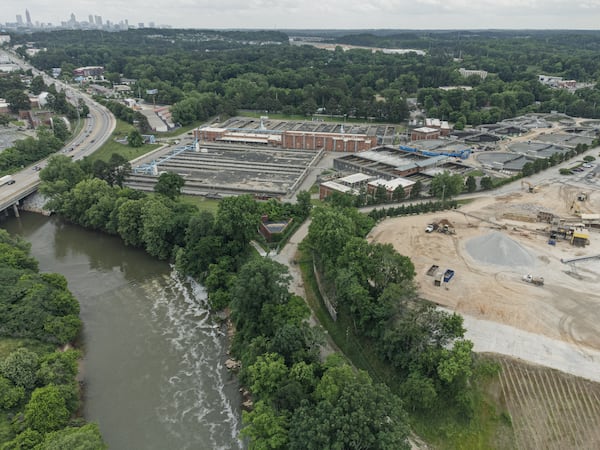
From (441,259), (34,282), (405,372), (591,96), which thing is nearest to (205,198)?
(34,282)

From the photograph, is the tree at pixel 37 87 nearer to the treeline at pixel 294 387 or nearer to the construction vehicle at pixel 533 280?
the treeline at pixel 294 387

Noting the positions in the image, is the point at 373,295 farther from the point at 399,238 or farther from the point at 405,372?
the point at 399,238

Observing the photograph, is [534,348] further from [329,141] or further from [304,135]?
[304,135]

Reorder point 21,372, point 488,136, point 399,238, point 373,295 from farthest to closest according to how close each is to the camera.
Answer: point 488,136, point 399,238, point 373,295, point 21,372

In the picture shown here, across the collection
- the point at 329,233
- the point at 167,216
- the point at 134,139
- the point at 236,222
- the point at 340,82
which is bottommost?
the point at 134,139

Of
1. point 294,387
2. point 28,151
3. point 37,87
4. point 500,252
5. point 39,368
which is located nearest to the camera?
point 294,387

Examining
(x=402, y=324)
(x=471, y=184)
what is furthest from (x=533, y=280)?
(x=471, y=184)

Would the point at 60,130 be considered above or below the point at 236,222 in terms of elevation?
below

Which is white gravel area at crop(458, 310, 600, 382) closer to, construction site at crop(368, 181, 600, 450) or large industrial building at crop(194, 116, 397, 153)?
construction site at crop(368, 181, 600, 450)
